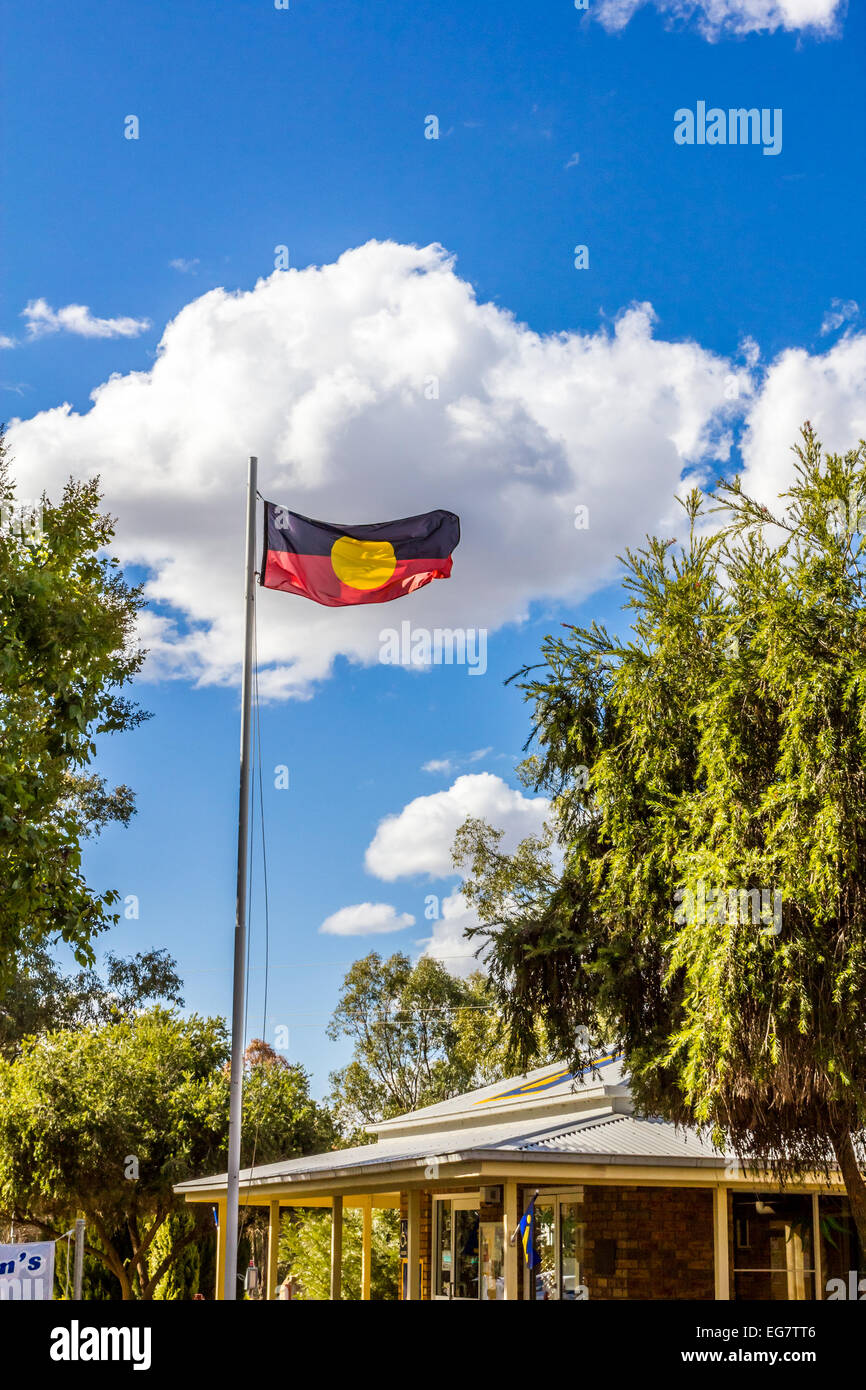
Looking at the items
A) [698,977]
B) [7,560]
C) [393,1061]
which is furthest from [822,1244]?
[393,1061]

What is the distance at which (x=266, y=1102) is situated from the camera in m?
32.8

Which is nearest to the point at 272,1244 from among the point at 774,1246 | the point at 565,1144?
the point at 774,1246

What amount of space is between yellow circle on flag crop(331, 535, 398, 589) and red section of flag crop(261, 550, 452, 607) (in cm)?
6

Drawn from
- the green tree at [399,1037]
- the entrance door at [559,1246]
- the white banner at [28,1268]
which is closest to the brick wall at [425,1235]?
the entrance door at [559,1246]

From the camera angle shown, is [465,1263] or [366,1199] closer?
[465,1263]

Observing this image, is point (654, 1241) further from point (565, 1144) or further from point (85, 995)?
point (85, 995)

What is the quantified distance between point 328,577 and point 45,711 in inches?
205

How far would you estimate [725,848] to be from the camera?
12.3 meters

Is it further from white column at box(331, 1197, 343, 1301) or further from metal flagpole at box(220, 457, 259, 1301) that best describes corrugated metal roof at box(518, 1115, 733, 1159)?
white column at box(331, 1197, 343, 1301)

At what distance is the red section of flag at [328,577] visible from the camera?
14578 millimetres

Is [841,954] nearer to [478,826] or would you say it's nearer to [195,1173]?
[195,1173]

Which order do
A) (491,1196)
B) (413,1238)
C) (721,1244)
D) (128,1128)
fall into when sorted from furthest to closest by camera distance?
(128,1128)
(413,1238)
(491,1196)
(721,1244)
